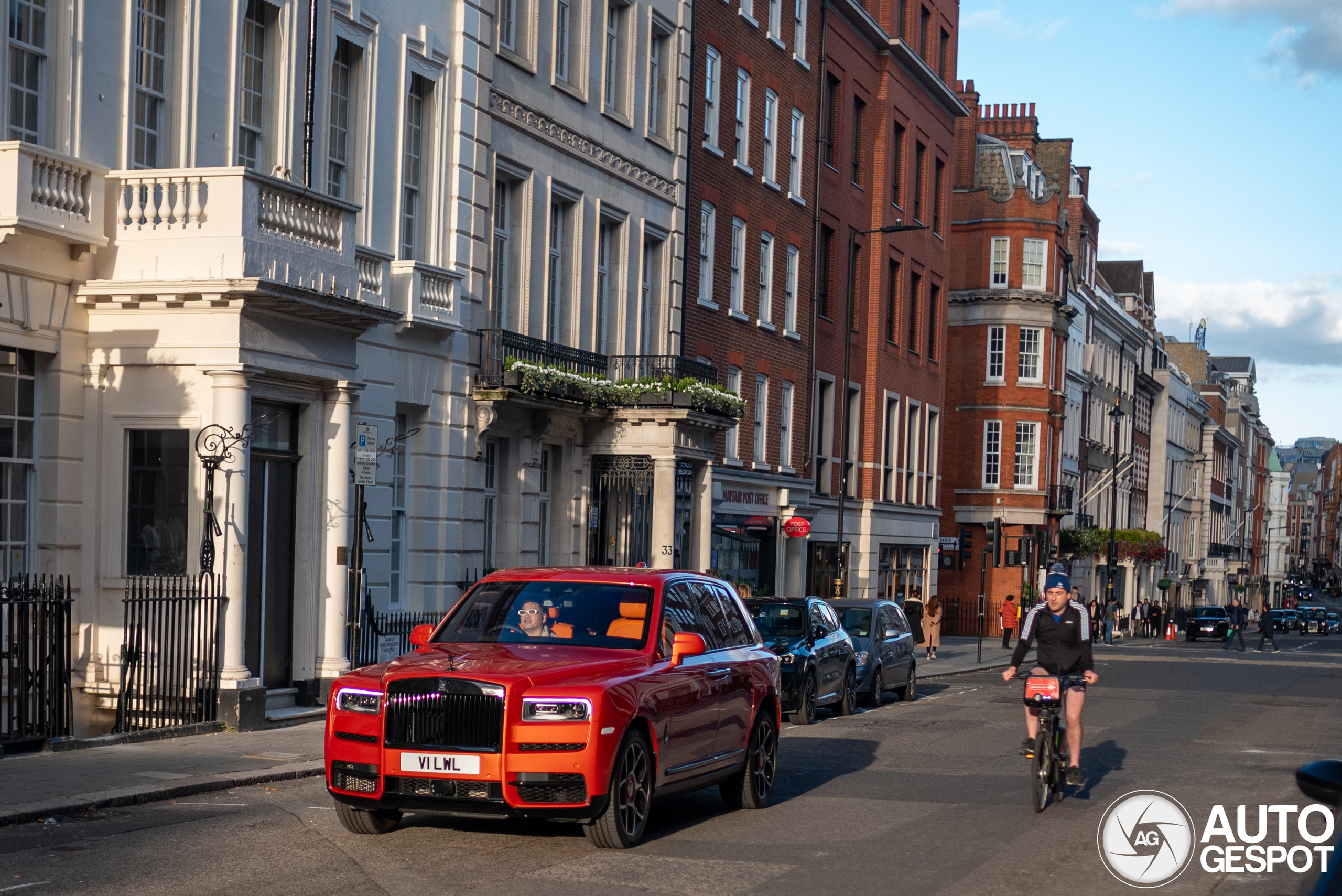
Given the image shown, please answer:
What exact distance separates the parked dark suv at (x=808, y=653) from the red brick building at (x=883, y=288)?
1454 cm

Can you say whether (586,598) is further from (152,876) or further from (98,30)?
(98,30)

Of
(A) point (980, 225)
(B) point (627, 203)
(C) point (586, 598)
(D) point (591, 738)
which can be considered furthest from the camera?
(A) point (980, 225)

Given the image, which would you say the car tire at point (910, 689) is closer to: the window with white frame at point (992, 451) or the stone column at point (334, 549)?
the stone column at point (334, 549)

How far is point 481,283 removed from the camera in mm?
24594

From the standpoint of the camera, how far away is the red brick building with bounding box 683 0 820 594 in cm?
3462

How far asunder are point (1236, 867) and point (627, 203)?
21.2 meters

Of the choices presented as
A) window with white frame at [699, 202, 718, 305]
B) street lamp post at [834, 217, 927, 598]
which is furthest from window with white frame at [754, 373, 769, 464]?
window with white frame at [699, 202, 718, 305]

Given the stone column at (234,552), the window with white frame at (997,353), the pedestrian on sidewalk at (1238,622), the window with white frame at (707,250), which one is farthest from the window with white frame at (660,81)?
the pedestrian on sidewalk at (1238,622)

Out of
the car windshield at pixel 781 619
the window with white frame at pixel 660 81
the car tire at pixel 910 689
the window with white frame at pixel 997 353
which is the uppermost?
the window with white frame at pixel 660 81

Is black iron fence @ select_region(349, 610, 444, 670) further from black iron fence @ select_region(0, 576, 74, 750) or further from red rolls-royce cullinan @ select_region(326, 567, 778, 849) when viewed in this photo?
red rolls-royce cullinan @ select_region(326, 567, 778, 849)

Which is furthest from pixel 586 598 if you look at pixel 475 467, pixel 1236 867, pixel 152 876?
pixel 475 467

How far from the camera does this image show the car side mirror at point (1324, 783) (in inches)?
188

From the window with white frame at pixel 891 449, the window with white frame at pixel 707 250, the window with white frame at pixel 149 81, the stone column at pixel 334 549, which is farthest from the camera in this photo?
the window with white frame at pixel 891 449

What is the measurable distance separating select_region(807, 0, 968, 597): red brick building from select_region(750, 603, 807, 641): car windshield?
50.6 ft
